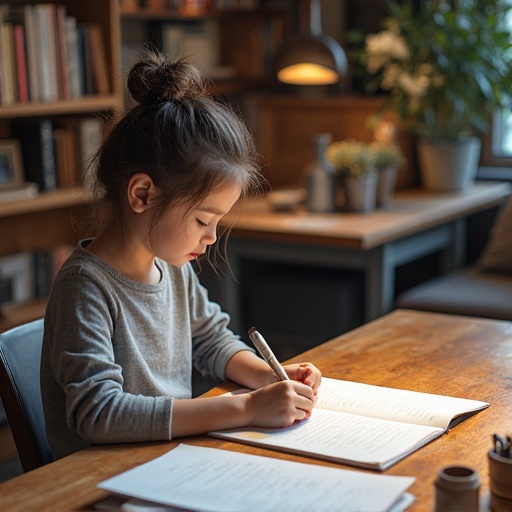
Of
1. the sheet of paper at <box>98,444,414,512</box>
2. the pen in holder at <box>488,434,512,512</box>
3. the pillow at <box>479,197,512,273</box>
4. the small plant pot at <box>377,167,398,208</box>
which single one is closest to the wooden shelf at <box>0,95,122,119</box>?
the small plant pot at <box>377,167,398,208</box>

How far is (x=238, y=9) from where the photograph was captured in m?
4.23

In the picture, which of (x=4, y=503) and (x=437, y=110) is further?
(x=437, y=110)

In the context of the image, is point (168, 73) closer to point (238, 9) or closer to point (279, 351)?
point (279, 351)

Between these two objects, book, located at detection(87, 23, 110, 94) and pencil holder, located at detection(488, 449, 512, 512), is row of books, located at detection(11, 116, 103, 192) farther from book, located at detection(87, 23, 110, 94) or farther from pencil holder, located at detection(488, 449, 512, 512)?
pencil holder, located at detection(488, 449, 512, 512)

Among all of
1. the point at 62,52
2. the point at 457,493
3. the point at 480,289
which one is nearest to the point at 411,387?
the point at 457,493

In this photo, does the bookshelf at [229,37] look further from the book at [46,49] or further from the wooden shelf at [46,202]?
the wooden shelf at [46,202]

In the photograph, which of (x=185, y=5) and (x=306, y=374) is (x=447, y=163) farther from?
(x=306, y=374)

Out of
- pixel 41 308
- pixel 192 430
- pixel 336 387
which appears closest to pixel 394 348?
pixel 336 387

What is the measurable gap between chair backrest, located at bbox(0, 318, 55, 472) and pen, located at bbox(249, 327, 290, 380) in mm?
382

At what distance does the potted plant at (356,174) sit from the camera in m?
3.34

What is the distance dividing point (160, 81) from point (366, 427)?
61 centimetres

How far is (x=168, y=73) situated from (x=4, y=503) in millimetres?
700

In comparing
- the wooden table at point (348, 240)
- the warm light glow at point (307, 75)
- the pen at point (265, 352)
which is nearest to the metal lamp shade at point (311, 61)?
the warm light glow at point (307, 75)

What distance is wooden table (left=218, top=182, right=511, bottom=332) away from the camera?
3070 millimetres
